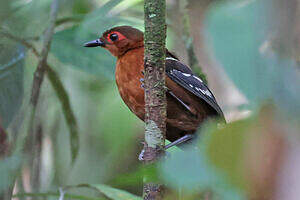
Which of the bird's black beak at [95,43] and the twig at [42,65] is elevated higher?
the bird's black beak at [95,43]

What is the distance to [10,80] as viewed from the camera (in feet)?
8.77

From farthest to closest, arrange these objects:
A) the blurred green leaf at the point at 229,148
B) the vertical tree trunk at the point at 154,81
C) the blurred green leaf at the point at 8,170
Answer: the vertical tree trunk at the point at 154,81
the blurred green leaf at the point at 8,170
the blurred green leaf at the point at 229,148

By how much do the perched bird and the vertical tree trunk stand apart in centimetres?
125

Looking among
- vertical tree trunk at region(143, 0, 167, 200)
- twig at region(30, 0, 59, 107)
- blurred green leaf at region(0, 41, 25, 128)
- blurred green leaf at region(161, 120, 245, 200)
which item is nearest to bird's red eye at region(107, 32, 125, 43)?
twig at region(30, 0, 59, 107)

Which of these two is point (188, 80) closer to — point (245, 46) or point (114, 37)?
point (114, 37)

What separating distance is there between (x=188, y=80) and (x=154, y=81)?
1.42 metres

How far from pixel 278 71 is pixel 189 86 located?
2.42 m

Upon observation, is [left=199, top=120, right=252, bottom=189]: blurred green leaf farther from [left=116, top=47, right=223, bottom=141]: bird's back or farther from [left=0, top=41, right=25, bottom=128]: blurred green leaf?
[left=116, top=47, right=223, bottom=141]: bird's back

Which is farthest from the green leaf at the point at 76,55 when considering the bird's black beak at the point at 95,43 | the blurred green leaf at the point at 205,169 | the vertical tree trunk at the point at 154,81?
the blurred green leaf at the point at 205,169

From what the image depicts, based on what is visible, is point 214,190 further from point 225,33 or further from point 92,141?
point 92,141

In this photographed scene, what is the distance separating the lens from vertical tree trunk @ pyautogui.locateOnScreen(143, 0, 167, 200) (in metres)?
1.53

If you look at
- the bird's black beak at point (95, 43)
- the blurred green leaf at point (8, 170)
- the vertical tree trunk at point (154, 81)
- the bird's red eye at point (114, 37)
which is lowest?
the blurred green leaf at point (8, 170)

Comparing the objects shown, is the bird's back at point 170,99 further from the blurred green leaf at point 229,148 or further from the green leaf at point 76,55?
the blurred green leaf at point 229,148

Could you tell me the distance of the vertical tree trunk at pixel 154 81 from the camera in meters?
1.53
